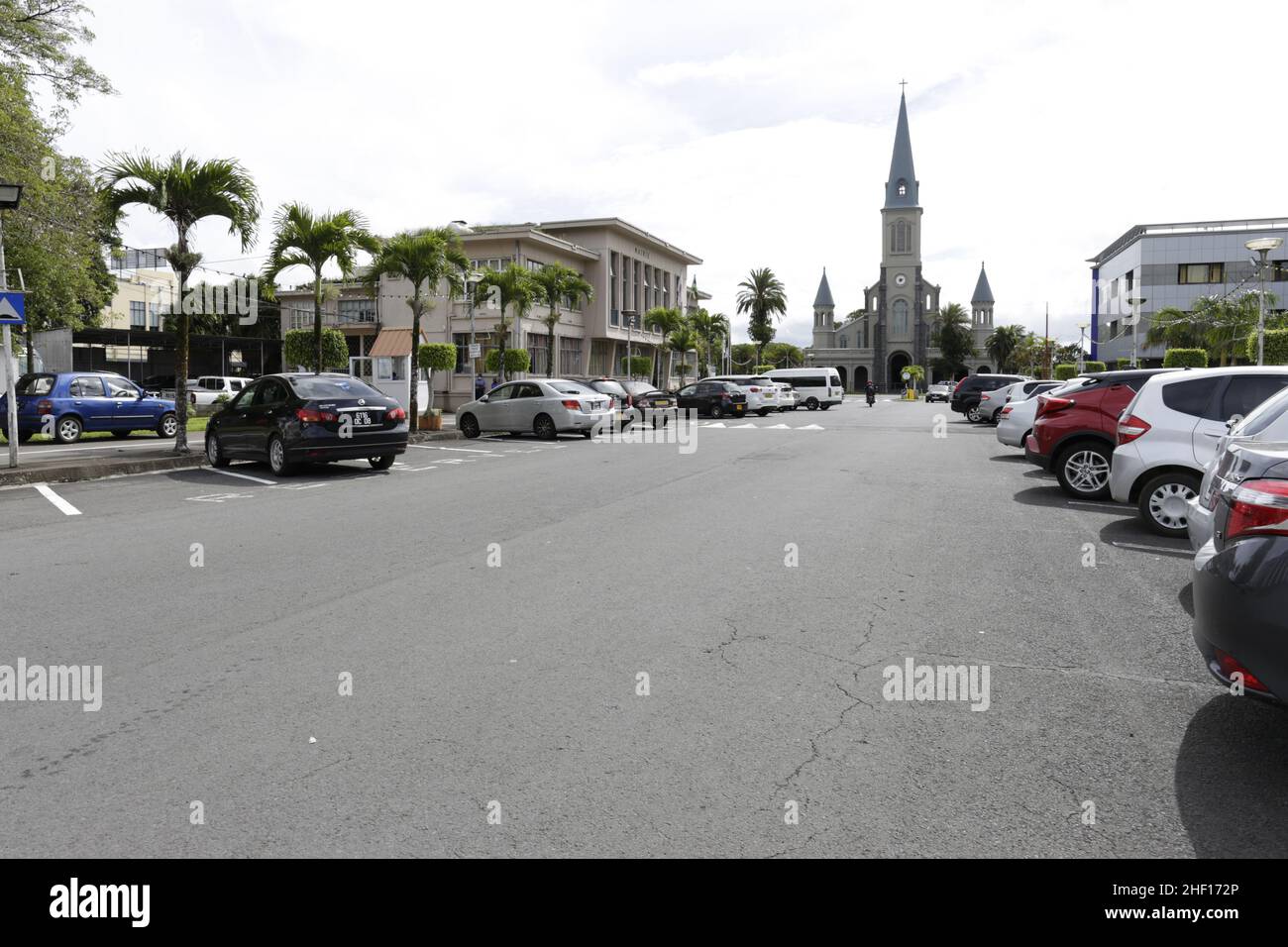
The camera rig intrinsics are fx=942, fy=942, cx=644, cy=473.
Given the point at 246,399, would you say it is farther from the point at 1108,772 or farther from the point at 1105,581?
the point at 1108,772

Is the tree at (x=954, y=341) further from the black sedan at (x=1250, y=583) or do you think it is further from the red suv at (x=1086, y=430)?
the black sedan at (x=1250, y=583)

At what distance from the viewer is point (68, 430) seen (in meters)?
22.2

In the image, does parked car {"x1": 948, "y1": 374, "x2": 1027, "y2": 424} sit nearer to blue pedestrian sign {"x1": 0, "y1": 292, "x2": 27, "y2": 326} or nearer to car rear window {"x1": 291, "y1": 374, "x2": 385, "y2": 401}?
car rear window {"x1": 291, "y1": 374, "x2": 385, "y2": 401}

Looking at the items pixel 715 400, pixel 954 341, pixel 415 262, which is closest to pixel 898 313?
pixel 954 341

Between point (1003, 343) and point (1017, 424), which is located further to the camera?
point (1003, 343)

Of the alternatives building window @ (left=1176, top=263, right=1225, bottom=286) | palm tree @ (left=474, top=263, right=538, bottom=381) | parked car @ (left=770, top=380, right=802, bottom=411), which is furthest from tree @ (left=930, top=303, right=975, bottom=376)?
palm tree @ (left=474, top=263, right=538, bottom=381)

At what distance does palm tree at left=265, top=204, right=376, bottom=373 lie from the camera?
22.4m

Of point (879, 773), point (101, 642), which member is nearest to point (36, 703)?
point (101, 642)

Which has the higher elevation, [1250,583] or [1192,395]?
[1192,395]

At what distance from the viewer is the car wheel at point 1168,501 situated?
9312 mm

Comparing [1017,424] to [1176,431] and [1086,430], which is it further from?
[1176,431]

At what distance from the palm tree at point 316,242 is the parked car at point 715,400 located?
19.8m

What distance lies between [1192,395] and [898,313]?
118428 millimetres

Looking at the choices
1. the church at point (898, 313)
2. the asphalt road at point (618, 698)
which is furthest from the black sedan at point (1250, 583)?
the church at point (898, 313)
